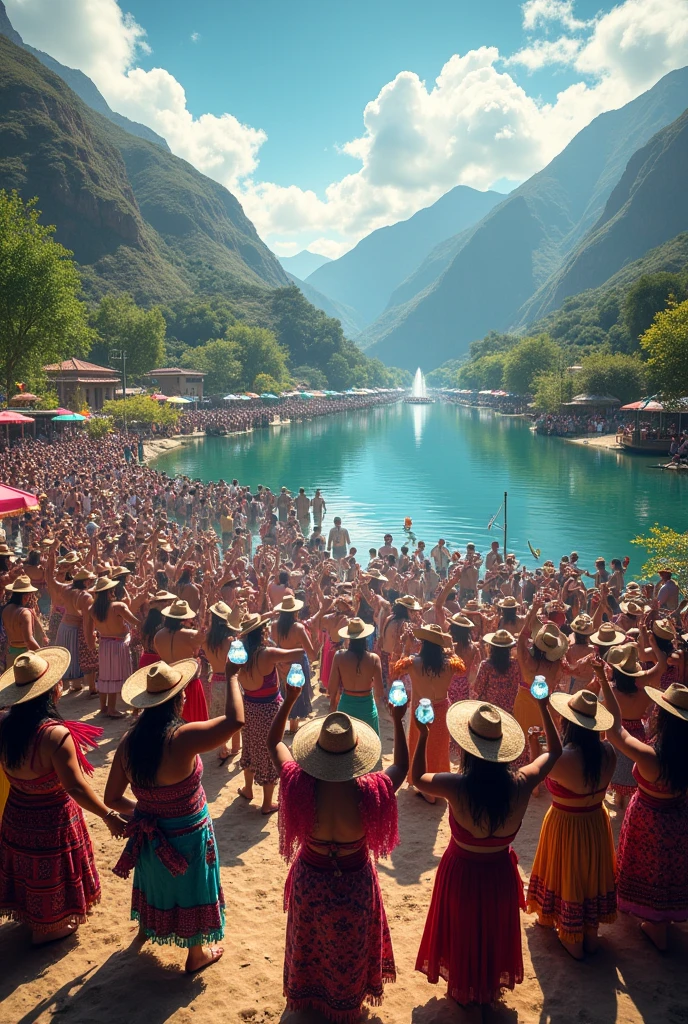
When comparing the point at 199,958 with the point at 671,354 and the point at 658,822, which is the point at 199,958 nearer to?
the point at 658,822

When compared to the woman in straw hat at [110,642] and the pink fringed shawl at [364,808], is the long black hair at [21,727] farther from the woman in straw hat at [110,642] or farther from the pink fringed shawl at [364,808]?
the woman in straw hat at [110,642]

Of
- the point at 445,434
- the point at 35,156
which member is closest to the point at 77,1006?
the point at 445,434

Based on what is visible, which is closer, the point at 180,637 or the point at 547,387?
the point at 180,637

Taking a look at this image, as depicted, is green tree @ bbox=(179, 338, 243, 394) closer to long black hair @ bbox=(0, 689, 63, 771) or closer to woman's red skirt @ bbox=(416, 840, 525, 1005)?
long black hair @ bbox=(0, 689, 63, 771)

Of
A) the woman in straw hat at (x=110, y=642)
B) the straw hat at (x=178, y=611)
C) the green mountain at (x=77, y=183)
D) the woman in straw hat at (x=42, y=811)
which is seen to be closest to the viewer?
the woman in straw hat at (x=42, y=811)

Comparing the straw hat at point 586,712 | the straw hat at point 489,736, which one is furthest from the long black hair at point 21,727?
the straw hat at point 586,712

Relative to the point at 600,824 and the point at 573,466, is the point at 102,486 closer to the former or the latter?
the point at 600,824

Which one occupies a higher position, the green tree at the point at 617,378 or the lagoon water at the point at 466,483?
the green tree at the point at 617,378
